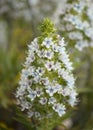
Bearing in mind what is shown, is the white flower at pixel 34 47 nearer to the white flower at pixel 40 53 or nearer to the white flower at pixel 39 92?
the white flower at pixel 40 53

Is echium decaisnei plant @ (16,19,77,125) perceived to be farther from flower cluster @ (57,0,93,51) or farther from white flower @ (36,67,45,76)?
flower cluster @ (57,0,93,51)

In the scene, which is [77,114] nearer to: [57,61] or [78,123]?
[78,123]

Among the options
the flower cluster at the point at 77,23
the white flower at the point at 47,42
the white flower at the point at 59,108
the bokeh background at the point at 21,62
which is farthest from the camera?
the bokeh background at the point at 21,62

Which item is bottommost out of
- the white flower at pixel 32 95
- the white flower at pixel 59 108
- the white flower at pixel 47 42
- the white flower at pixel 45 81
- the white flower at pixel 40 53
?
the white flower at pixel 32 95

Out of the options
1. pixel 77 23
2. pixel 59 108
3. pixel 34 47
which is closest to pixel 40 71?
pixel 34 47

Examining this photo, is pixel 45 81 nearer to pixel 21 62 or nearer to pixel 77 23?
pixel 77 23

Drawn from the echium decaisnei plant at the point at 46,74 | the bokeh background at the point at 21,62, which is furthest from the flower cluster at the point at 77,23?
the echium decaisnei plant at the point at 46,74

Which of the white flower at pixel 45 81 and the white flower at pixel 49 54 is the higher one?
the white flower at pixel 49 54
